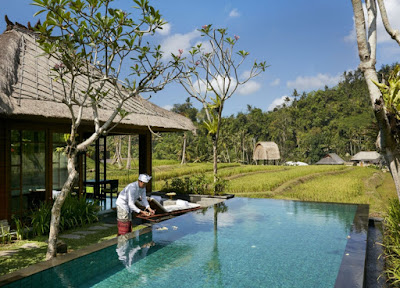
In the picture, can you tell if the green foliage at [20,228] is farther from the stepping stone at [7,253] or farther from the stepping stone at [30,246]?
the stepping stone at [7,253]

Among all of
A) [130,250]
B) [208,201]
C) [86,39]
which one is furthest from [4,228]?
[208,201]

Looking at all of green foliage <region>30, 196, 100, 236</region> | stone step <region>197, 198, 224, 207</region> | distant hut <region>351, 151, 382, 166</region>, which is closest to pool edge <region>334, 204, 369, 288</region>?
stone step <region>197, 198, 224, 207</region>

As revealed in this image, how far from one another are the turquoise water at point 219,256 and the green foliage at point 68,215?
1577 millimetres

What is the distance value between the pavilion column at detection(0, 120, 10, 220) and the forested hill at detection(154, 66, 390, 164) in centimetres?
2425

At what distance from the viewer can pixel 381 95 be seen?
9.68ft

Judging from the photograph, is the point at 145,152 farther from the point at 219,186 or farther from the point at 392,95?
the point at 392,95

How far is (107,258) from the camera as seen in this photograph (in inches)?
179

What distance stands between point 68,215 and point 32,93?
228 centimetres

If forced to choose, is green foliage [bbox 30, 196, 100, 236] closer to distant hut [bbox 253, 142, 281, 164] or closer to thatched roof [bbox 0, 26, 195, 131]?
thatched roof [bbox 0, 26, 195, 131]

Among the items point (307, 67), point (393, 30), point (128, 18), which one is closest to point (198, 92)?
point (128, 18)

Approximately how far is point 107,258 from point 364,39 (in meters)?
3.89

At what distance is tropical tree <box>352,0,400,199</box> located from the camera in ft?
9.56

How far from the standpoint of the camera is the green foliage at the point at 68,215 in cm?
591

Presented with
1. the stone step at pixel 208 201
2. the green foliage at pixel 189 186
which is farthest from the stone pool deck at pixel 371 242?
the green foliage at pixel 189 186
